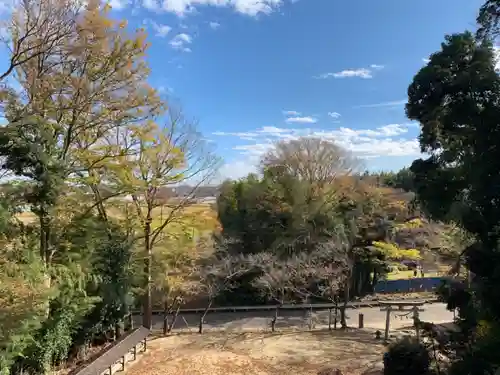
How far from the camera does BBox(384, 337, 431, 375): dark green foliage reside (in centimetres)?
823

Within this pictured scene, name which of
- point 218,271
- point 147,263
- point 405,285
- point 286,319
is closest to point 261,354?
point 147,263

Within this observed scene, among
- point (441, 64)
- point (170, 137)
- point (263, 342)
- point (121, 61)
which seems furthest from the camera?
point (170, 137)

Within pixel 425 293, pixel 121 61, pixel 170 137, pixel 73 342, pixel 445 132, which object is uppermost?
pixel 121 61

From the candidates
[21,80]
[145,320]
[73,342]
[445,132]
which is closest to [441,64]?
[445,132]

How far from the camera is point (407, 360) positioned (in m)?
8.23

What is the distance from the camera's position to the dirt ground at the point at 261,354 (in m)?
10.6

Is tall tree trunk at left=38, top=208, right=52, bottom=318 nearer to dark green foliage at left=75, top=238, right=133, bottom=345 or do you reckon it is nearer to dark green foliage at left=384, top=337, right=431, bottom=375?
dark green foliage at left=75, top=238, right=133, bottom=345

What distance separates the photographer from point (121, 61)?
10.6 meters

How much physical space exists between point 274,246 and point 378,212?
8329 millimetres

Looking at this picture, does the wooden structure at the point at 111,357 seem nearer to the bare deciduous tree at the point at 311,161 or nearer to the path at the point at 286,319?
the path at the point at 286,319

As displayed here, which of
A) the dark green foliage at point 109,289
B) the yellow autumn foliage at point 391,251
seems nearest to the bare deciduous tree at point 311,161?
the yellow autumn foliage at point 391,251

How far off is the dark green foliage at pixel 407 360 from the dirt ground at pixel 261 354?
1.89 metres

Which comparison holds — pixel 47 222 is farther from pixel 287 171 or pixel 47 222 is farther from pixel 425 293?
pixel 425 293

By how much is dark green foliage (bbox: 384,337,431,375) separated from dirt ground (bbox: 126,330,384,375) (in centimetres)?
189
